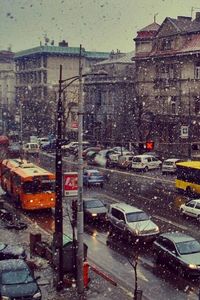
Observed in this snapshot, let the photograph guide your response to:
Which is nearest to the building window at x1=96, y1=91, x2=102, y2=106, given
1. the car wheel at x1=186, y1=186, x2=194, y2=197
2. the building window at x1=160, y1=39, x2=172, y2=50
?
the building window at x1=160, y1=39, x2=172, y2=50

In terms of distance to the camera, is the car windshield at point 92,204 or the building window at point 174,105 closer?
the car windshield at point 92,204

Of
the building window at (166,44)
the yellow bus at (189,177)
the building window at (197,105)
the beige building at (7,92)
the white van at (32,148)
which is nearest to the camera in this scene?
the yellow bus at (189,177)

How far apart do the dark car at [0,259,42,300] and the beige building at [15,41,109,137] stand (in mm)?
57281

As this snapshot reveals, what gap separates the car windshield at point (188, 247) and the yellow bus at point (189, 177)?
1393cm

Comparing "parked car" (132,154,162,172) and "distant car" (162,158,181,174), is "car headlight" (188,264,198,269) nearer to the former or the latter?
"distant car" (162,158,181,174)

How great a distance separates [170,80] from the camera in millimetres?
60375

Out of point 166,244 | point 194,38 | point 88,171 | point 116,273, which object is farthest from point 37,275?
point 194,38

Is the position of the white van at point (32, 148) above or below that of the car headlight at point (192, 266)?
above

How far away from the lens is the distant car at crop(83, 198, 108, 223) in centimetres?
2921

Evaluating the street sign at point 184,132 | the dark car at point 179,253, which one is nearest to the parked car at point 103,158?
the street sign at point 184,132

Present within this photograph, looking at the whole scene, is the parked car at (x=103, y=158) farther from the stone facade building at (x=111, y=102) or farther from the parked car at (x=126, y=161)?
the stone facade building at (x=111, y=102)

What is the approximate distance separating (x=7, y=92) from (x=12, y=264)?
106 meters

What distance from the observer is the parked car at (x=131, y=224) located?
25.0 m

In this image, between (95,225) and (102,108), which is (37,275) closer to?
(95,225)
